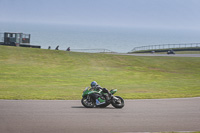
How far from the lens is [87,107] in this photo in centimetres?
1450

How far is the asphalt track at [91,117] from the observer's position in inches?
439

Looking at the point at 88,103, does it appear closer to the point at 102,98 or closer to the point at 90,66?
the point at 102,98

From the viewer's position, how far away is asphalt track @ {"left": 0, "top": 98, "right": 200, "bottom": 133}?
11156 millimetres

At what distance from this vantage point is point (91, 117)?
1268 cm

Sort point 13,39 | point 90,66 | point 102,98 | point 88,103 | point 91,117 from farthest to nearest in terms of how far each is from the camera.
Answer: point 13,39
point 90,66
point 88,103
point 102,98
point 91,117

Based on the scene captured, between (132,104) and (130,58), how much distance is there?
34206mm

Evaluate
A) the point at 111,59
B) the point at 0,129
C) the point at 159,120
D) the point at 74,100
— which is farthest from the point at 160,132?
the point at 111,59

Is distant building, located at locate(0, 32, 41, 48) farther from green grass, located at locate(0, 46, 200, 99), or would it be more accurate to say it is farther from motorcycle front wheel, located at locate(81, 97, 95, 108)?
motorcycle front wheel, located at locate(81, 97, 95, 108)

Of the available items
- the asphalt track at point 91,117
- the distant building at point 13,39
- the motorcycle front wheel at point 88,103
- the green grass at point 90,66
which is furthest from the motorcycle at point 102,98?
the distant building at point 13,39

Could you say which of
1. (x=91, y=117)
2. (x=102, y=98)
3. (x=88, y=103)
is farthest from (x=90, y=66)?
(x=91, y=117)

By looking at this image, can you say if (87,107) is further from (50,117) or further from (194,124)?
(194,124)

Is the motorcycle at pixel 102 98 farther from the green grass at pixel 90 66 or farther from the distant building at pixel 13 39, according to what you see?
the distant building at pixel 13 39

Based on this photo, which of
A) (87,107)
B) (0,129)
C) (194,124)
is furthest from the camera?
(87,107)

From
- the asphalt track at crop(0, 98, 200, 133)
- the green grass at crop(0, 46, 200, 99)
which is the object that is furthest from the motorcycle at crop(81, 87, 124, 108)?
the green grass at crop(0, 46, 200, 99)
